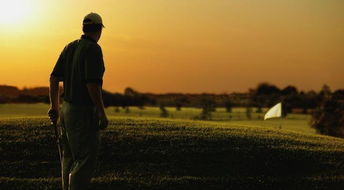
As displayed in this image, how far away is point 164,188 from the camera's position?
43.9 ft

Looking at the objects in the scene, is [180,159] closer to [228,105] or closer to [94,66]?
[94,66]

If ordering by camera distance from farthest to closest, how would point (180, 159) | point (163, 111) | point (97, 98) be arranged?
1. point (163, 111)
2. point (180, 159)
3. point (97, 98)

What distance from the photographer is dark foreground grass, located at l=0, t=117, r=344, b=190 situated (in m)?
13.9

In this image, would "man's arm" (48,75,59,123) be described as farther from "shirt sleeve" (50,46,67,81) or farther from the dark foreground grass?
the dark foreground grass

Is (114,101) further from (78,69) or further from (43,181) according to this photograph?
(78,69)

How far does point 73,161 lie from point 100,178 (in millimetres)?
5246

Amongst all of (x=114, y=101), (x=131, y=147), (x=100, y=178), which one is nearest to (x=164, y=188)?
(x=100, y=178)

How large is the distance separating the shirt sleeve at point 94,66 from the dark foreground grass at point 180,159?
5.48m

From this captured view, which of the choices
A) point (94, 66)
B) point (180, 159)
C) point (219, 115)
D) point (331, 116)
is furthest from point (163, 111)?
point (94, 66)

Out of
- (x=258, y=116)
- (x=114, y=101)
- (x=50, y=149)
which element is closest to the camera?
(x=50, y=149)

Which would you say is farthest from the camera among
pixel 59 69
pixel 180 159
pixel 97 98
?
pixel 180 159

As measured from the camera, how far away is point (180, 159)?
16094mm

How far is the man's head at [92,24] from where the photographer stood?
8.46 m

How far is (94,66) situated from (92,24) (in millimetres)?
662
